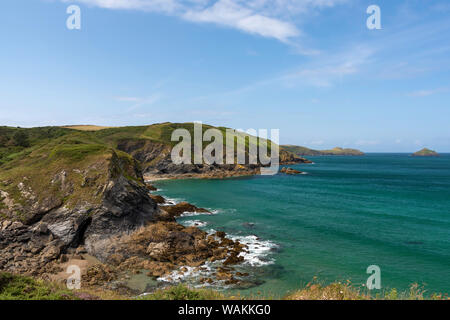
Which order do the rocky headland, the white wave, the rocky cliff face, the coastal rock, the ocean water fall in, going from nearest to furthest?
the ocean water < the rocky headland < the rocky cliff face < the white wave < the coastal rock

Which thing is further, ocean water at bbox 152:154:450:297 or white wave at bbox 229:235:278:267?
white wave at bbox 229:235:278:267

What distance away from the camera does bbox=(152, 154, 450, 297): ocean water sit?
80.9 ft

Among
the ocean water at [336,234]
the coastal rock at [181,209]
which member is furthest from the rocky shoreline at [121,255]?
the coastal rock at [181,209]

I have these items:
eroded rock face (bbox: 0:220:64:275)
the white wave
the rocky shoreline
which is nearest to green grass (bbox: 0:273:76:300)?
the rocky shoreline

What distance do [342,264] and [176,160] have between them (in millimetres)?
93314

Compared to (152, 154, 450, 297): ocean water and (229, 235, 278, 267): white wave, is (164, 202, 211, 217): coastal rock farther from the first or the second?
(229, 235, 278, 267): white wave

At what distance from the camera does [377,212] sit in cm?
4903

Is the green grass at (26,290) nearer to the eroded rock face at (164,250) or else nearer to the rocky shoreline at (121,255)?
the rocky shoreline at (121,255)

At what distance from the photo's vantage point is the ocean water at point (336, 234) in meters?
24.7

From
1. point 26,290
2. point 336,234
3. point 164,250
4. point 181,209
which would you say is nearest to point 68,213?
point 164,250

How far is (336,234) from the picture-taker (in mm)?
36594

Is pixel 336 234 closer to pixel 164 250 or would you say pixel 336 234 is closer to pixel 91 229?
pixel 164 250

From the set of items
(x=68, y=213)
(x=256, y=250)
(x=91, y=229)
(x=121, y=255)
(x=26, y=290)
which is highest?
(x=26, y=290)
